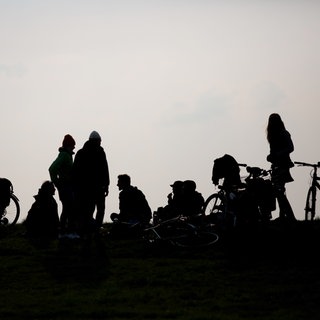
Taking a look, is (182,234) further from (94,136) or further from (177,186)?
(94,136)

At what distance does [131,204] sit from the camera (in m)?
26.0

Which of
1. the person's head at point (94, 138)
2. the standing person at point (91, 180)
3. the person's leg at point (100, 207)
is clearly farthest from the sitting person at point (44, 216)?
the person's head at point (94, 138)

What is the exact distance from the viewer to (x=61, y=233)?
25.3 meters

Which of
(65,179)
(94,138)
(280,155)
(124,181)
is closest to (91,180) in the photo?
(94,138)

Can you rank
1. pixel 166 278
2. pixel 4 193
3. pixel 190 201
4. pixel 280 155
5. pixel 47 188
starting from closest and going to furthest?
pixel 166 278
pixel 280 155
pixel 190 201
pixel 47 188
pixel 4 193

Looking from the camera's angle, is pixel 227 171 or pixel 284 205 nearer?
pixel 284 205

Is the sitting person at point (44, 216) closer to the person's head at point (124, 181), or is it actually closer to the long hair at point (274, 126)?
the person's head at point (124, 181)

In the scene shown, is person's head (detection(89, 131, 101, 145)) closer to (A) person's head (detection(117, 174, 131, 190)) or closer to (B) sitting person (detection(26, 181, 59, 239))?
(A) person's head (detection(117, 174, 131, 190))

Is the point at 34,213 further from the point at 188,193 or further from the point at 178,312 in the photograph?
the point at 178,312

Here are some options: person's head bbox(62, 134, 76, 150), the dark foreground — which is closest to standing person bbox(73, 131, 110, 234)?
the dark foreground

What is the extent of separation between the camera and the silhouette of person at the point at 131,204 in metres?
26.0

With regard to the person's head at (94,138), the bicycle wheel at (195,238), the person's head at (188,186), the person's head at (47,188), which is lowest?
the bicycle wheel at (195,238)

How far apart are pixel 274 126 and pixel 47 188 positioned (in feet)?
17.9

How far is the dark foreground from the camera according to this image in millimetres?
17031
